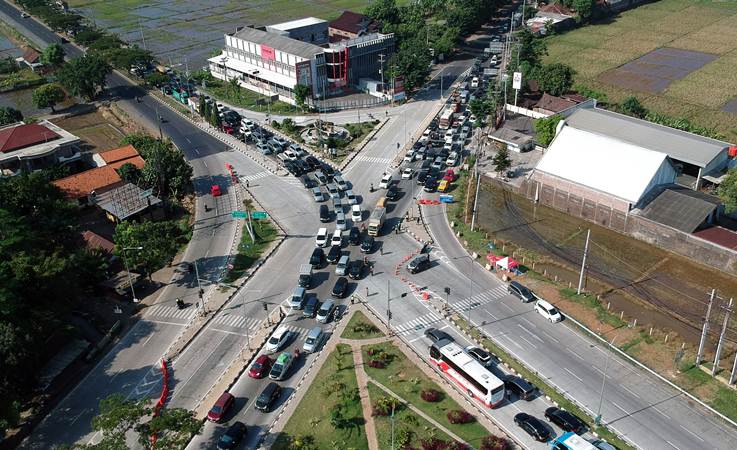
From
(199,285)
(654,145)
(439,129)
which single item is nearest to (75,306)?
(199,285)

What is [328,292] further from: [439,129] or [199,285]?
[439,129]

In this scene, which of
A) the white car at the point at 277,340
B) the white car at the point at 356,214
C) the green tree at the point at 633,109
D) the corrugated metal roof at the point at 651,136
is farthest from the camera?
the green tree at the point at 633,109

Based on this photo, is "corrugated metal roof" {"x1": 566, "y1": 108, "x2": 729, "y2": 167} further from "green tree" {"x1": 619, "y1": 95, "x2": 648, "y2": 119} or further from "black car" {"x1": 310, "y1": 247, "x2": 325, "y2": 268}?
"black car" {"x1": 310, "y1": 247, "x2": 325, "y2": 268}

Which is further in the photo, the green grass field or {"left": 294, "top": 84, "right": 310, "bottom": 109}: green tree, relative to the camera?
{"left": 294, "top": 84, "right": 310, "bottom": 109}: green tree

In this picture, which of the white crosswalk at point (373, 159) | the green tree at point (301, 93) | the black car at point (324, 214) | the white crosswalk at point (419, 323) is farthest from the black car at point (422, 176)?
the green tree at point (301, 93)

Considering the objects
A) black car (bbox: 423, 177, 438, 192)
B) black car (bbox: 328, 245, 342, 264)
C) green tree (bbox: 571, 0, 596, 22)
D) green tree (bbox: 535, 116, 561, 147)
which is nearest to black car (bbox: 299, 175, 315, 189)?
black car (bbox: 423, 177, 438, 192)

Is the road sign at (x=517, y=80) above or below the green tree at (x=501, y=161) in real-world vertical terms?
above

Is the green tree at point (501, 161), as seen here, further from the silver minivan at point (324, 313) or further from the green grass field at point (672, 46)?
the green grass field at point (672, 46)
